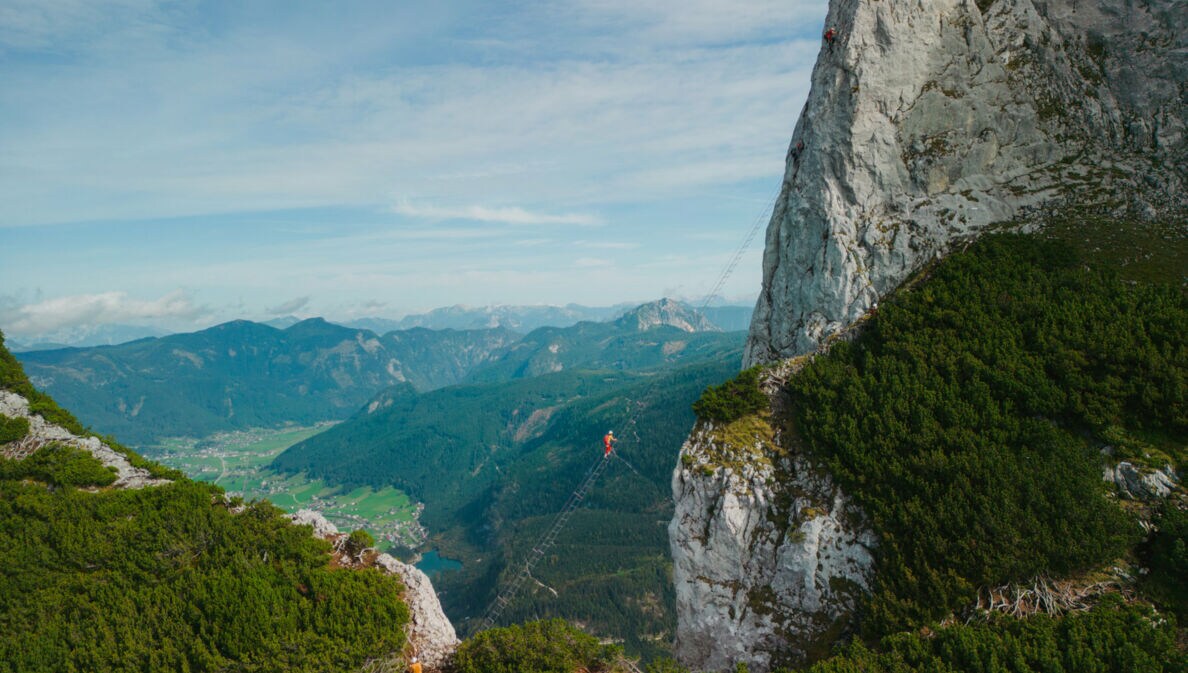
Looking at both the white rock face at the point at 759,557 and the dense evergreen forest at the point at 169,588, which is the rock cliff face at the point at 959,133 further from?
the dense evergreen forest at the point at 169,588

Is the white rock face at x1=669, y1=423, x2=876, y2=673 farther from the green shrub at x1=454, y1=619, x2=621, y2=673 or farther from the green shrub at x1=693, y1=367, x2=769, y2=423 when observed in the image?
the green shrub at x1=454, y1=619, x2=621, y2=673

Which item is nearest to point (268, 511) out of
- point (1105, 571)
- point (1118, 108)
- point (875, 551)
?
point (875, 551)

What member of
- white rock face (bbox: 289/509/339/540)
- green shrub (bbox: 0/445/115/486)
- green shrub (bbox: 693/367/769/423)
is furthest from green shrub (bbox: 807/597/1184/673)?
green shrub (bbox: 0/445/115/486)

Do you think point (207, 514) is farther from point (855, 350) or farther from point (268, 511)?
point (855, 350)

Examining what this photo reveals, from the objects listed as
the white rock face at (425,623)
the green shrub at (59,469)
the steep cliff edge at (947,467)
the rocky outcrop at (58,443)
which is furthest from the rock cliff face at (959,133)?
the green shrub at (59,469)

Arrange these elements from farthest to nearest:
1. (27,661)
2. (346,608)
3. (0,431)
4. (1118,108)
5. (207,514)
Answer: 1. (1118,108)
2. (0,431)
3. (207,514)
4. (346,608)
5. (27,661)

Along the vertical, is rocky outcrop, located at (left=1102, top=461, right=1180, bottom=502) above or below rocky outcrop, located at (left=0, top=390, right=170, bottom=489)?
below
